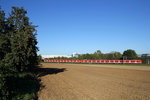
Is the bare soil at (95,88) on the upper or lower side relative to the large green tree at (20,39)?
lower

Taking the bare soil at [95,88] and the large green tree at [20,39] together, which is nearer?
the bare soil at [95,88]

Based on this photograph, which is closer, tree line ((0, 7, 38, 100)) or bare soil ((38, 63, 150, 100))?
bare soil ((38, 63, 150, 100))

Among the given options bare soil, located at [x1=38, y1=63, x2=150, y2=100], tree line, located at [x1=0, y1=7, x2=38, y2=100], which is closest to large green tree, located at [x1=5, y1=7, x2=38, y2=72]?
tree line, located at [x1=0, y1=7, x2=38, y2=100]

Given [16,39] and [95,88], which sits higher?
[16,39]

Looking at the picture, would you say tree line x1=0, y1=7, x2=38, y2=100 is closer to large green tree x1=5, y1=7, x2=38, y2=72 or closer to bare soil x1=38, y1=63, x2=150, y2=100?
large green tree x1=5, y1=7, x2=38, y2=72

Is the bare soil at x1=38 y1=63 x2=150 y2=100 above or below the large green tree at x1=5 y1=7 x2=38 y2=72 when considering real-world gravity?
below

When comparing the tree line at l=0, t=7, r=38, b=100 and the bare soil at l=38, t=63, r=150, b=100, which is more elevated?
the tree line at l=0, t=7, r=38, b=100

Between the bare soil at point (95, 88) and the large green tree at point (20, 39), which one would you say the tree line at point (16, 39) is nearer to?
the large green tree at point (20, 39)

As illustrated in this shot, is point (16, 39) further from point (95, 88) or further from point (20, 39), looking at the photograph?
point (95, 88)

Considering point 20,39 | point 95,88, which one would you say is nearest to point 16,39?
point 20,39

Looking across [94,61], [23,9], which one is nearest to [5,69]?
[23,9]

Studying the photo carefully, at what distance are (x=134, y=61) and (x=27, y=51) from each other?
33.8m

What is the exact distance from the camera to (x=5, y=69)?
6.44 meters

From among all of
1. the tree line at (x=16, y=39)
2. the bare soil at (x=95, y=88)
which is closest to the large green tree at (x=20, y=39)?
the tree line at (x=16, y=39)
